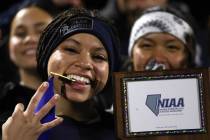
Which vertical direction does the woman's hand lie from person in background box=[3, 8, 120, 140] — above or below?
below

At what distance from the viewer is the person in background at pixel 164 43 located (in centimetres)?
243

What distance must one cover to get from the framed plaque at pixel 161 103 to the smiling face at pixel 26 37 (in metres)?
1.15

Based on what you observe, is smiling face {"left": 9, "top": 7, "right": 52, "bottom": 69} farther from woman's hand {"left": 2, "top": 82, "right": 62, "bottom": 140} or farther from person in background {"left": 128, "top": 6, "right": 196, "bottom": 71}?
woman's hand {"left": 2, "top": 82, "right": 62, "bottom": 140}

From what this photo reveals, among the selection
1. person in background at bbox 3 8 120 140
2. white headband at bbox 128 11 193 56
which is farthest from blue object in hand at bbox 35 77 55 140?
white headband at bbox 128 11 193 56

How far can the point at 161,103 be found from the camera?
5.72 feet

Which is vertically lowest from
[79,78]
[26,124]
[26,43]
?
[26,124]

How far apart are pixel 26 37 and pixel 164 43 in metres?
0.75

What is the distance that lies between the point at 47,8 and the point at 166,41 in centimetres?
82

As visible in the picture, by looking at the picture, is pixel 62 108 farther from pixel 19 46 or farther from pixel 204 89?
pixel 19 46

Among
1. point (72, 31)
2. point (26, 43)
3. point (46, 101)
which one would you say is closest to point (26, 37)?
point (26, 43)

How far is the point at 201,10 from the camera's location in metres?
3.67

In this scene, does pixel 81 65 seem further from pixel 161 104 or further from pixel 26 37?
pixel 26 37

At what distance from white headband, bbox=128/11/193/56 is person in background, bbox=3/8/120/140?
44 cm

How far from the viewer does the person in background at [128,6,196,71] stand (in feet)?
7.98
